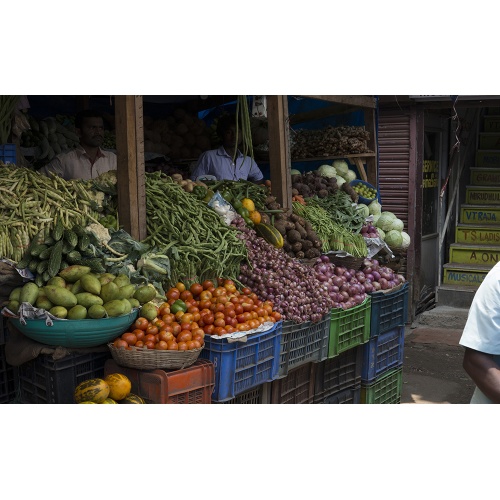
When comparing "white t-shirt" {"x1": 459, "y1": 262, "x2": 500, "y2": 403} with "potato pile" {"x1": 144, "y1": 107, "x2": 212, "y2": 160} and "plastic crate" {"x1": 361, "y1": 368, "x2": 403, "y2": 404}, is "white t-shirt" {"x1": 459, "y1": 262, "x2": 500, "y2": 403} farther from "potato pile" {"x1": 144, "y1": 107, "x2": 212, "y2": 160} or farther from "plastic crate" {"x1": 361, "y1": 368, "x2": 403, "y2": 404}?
"potato pile" {"x1": 144, "y1": 107, "x2": 212, "y2": 160}

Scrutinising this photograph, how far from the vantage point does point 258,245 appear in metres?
5.23

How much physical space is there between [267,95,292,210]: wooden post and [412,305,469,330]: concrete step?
3.79 metres

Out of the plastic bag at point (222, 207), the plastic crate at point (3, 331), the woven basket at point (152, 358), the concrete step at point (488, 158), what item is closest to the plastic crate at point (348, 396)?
the plastic bag at point (222, 207)

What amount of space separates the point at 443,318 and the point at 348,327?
14.4 feet

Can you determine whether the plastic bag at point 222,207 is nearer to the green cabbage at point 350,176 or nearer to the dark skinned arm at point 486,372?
the dark skinned arm at point 486,372

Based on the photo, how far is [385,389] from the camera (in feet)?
20.1

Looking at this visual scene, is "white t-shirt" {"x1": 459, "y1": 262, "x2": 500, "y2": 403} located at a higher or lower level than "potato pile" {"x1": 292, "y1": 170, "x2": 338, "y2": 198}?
lower

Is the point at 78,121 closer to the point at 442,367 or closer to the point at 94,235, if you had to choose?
the point at 94,235

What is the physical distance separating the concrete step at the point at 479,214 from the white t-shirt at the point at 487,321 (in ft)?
26.5

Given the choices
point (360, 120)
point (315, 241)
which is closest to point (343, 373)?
point (315, 241)

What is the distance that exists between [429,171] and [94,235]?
638cm

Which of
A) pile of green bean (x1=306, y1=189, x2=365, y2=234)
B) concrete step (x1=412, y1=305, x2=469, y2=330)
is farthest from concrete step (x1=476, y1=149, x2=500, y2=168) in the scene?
pile of green bean (x1=306, y1=189, x2=365, y2=234)

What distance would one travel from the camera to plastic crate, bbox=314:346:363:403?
17.6 ft

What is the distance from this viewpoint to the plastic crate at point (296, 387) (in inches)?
188
